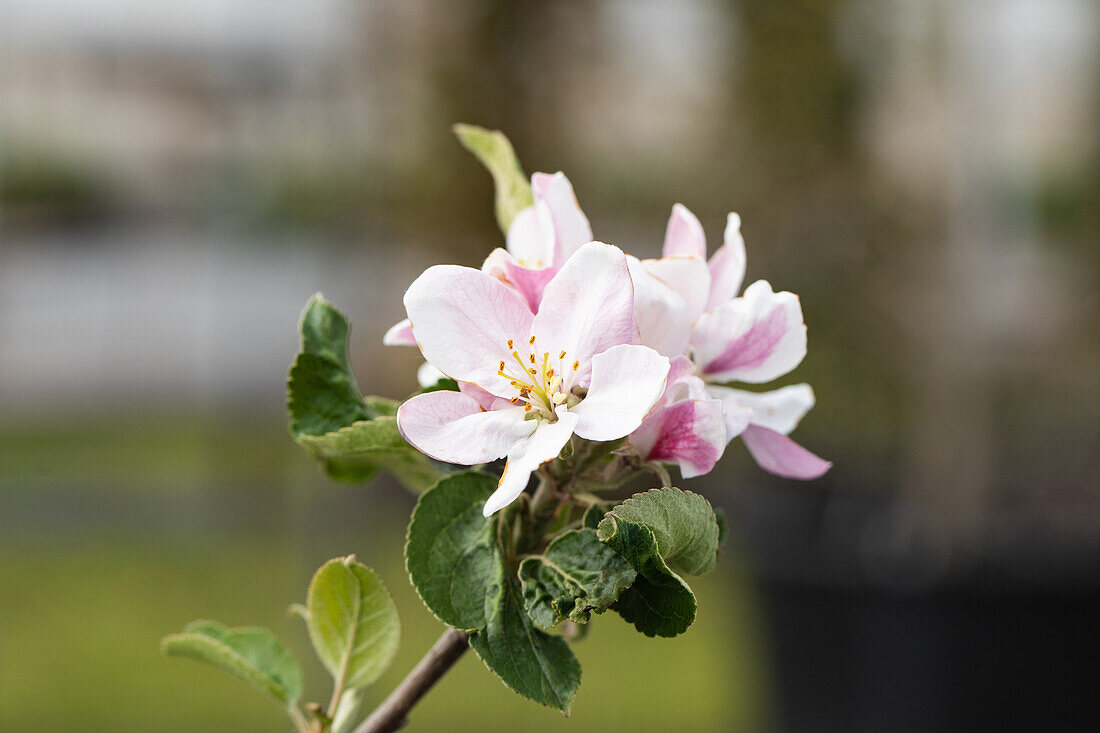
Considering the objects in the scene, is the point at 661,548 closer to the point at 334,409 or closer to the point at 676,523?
the point at 676,523

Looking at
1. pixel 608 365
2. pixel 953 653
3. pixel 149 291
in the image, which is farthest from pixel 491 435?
pixel 149 291

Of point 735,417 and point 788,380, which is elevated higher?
point 735,417

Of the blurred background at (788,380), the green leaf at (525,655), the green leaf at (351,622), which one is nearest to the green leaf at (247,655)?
the green leaf at (351,622)

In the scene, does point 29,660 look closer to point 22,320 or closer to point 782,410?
point 782,410

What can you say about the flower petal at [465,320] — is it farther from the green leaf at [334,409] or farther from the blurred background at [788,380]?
the blurred background at [788,380]

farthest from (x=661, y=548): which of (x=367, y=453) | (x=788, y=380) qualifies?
(x=788, y=380)

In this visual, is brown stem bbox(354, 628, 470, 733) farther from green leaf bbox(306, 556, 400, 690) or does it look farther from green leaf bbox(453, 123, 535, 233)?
green leaf bbox(453, 123, 535, 233)
